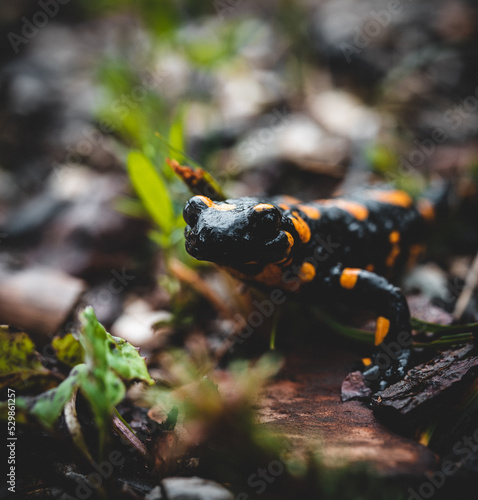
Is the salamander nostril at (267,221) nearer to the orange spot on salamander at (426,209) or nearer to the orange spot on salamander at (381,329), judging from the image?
the orange spot on salamander at (381,329)

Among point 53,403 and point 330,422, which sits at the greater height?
point 53,403

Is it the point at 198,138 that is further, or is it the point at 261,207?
the point at 198,138

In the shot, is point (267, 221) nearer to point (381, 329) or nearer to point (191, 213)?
point (191, 213)

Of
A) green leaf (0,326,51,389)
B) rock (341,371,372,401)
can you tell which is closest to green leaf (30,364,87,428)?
green leaf (0,326,51,389)

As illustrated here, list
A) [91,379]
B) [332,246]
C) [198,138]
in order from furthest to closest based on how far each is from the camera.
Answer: [198,138] < [332,246] < [91,379]

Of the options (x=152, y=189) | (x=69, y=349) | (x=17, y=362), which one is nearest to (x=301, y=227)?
(x=152, y=189)

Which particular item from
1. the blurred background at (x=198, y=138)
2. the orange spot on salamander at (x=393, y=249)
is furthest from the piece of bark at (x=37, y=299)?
the orange spot on salamander at (x=393, y=249)

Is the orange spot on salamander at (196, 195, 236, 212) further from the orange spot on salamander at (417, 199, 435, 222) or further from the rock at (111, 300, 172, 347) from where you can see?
the orange spot on salamander at (417, 199, 435, 222)
